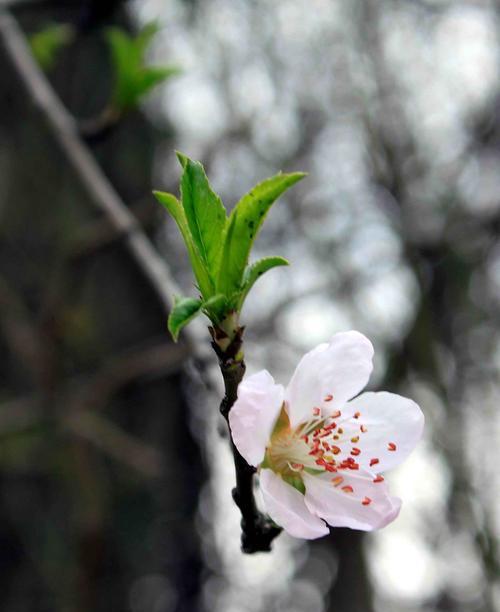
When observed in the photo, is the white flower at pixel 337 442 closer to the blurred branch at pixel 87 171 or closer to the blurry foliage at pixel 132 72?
the blurred branch at pixel 87 171

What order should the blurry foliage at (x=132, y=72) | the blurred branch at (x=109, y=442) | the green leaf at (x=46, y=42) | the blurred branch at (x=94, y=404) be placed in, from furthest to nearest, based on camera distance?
the blurred branch at (x=109, y=442) → the blurred branch at (x=94, y=404) → the green leaf at (x=46, y=42) → the blurry foliage at (x=132, y=72)

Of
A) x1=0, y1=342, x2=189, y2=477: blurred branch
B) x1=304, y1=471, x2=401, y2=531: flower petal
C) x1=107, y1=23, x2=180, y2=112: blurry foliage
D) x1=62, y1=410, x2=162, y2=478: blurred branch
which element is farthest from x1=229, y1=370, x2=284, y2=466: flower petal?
x1=62, y1=410, x2=162, y2=478: blurred branch

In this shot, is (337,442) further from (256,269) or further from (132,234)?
(132,234)

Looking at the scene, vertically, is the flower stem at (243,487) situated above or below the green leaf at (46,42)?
below

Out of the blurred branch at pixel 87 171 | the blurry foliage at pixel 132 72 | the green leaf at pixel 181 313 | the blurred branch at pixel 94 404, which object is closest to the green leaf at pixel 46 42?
the blurred branch at pixel 87 171

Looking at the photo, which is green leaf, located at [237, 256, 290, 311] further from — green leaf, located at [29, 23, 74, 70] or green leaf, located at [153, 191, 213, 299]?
green leaf, located at [29, 23, 74, 70]

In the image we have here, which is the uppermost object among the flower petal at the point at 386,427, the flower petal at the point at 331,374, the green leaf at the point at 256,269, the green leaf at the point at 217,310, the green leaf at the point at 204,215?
the green leaf at the point at 204,215
